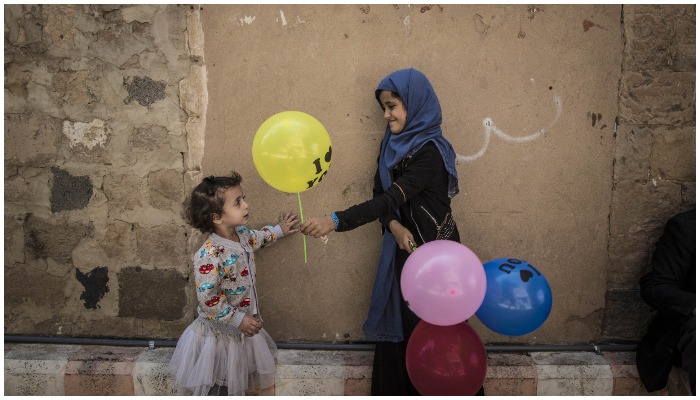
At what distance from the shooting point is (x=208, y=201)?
8.70 feet

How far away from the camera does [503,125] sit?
3.10 meters

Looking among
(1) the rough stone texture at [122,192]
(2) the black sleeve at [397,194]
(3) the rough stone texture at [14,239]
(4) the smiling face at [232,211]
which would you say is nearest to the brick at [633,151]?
(2) the black sleeve at [397,194]

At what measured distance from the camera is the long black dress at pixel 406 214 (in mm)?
2590

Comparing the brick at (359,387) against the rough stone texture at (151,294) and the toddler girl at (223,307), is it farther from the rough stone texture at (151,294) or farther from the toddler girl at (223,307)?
the rough stone texture at (151,294)

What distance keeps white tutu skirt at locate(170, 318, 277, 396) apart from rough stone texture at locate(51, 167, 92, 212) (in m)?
1.09

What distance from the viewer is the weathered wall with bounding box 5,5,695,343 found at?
3045mm

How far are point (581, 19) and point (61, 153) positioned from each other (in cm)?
305

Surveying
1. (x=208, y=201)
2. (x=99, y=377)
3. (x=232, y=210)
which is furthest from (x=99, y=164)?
(x=99, y=377)

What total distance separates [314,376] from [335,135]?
1.38 metres

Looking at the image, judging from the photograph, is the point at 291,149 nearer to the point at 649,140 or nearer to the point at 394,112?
the point at 394,112

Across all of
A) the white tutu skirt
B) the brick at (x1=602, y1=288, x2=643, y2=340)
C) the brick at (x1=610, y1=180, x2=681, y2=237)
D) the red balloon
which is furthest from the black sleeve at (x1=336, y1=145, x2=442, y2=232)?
the brick at (x1=602, y1=288, x2=643, y2=340)

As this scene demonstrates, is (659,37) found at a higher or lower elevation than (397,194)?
higher

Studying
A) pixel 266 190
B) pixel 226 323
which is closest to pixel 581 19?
pixel 266 190

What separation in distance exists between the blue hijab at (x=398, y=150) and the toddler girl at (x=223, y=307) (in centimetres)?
63
